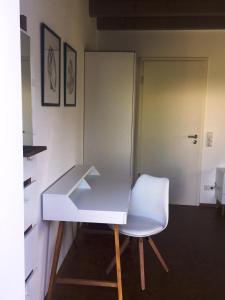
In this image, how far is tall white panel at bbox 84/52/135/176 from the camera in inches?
136

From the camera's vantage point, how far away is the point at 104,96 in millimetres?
3549

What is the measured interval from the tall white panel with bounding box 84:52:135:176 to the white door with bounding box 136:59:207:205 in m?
0.85

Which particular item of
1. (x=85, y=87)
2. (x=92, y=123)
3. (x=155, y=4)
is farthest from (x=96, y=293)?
(x=155, y=4)

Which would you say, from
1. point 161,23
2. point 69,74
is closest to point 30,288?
point 69,74

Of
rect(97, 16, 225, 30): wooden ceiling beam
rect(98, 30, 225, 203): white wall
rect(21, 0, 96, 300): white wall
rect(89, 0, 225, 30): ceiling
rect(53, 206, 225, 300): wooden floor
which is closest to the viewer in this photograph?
rect(21, 0, 96, 300): white wall

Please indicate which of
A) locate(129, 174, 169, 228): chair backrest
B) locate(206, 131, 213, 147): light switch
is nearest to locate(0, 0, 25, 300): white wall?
locate(129, 174, 169, 228): chair backrest

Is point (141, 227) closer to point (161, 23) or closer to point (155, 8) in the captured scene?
point (155, 8)

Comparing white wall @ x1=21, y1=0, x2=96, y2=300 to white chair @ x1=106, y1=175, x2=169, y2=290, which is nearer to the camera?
white wall @ x1=21, y1=0, x2=96, y2=300

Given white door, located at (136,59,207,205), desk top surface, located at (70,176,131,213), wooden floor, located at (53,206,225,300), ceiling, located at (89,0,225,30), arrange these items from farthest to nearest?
1. white door, located at (136,59,207,205)
2. ceiling, located at (89,0,225,30)
3. wooden floor, located at (53,206,225,300)
4. desk top surface, located at (70,176,131,213)

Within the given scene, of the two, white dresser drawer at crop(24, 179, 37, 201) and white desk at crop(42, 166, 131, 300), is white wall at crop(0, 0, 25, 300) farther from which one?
white desk at crop(42, 166, 131, 300)

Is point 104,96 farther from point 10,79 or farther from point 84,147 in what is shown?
point 10,79

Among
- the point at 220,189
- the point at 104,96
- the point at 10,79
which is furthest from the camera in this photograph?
the point at 220,189

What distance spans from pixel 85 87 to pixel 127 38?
45.4 inches

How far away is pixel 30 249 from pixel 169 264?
1.47 meters
